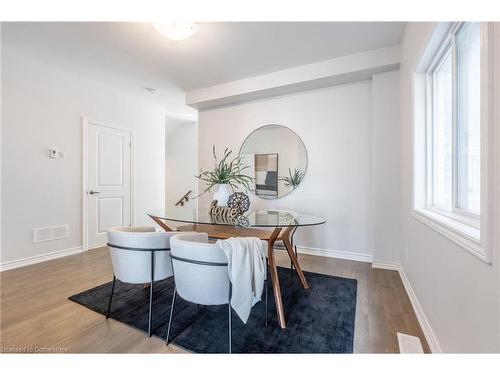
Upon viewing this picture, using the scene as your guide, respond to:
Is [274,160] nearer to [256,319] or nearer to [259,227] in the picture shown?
[259,227]

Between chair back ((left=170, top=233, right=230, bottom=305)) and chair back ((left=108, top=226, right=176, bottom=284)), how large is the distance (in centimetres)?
30

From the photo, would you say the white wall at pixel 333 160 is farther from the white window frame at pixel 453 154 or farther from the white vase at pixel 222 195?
the white vase at pixel 222 195

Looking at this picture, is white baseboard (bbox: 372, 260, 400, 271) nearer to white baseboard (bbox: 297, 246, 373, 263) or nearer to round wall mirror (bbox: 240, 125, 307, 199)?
white baseboard (bbox: 297, 246, 373, 263)

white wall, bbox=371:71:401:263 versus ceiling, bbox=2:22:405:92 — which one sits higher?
ceiling, bbox=2:22:405:92

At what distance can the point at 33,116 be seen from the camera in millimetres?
2826

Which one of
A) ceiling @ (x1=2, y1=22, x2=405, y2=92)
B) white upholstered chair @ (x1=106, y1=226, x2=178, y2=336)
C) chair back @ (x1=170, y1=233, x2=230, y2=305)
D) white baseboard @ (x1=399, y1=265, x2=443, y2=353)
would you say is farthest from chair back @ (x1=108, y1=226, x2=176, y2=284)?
ceiling @ (x1=2, y1=22, x2=405, y2=92)

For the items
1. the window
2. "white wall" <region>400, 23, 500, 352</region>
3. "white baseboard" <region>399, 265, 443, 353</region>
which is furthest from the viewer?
"white baseboard" <region>399, 265, 443, 353</region>

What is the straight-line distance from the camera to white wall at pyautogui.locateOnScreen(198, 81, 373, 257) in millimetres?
2912

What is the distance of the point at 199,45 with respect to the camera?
2494 mm

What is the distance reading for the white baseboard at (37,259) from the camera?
8.55 ft

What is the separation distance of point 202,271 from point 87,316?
1.18m
